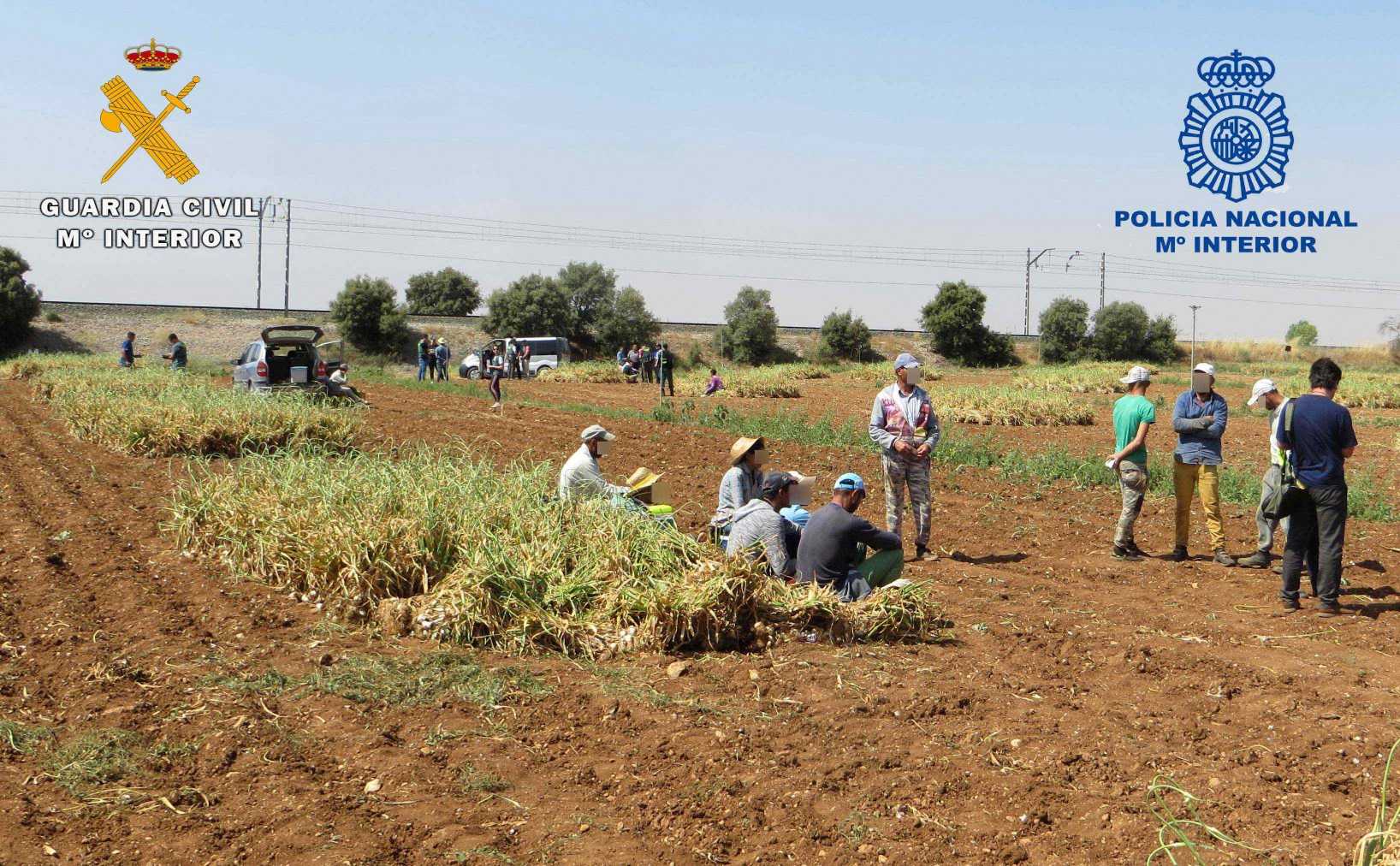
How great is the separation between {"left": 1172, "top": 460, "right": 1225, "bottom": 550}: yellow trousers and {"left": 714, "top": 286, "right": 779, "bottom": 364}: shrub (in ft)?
137

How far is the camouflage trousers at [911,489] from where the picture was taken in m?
8.48

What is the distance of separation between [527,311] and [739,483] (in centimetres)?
4328

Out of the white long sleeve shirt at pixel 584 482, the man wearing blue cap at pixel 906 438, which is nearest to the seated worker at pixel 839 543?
the white long sleeve shirt at pixel 584 482

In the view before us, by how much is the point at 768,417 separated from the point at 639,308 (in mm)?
33375

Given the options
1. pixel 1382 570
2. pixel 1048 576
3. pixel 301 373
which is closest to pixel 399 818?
pixel 1048 576

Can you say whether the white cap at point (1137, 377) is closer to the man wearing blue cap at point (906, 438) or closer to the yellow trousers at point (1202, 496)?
the yellow trousers at point (1202, 496)

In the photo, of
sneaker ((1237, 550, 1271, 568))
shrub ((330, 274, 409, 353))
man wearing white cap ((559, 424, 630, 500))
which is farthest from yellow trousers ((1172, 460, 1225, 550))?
shrub ((330, 274, 409, 353))

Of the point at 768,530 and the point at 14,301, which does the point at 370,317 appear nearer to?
the point at 14,301

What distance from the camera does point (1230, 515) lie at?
10977mm

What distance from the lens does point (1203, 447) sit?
28.5 ft

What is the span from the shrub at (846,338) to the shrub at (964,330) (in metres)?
3.30

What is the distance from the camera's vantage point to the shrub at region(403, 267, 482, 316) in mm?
59938

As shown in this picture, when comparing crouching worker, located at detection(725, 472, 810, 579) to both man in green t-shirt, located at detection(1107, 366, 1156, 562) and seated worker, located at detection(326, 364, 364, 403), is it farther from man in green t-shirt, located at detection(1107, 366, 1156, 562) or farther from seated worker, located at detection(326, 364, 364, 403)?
seated worker, located at detection(326, 364, 364, 403)

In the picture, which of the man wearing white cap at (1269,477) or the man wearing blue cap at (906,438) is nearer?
the man wearing white cap at (1269,477)
